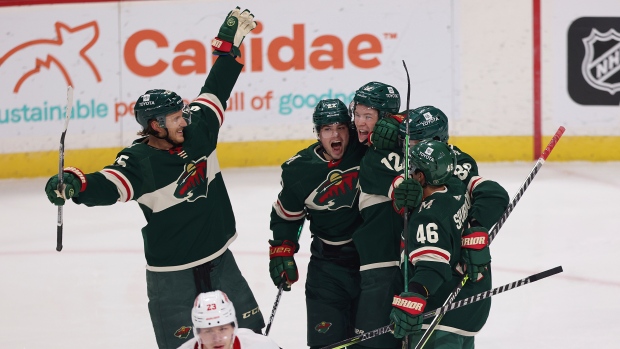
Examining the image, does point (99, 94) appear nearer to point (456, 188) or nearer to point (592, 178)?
point (592, 178)

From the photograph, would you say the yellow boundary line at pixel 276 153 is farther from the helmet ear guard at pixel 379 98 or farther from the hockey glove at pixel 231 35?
the helmet ear guard at pixel 379 98

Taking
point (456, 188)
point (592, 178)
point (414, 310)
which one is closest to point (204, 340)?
point (414, 310)

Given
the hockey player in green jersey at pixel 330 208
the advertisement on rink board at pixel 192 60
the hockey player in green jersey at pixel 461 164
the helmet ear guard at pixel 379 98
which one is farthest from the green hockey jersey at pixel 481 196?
the advertisement on rink board at pixel 192 60

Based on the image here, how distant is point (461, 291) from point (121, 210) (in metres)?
4.46

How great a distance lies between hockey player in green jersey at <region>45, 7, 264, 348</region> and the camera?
13.1 ft

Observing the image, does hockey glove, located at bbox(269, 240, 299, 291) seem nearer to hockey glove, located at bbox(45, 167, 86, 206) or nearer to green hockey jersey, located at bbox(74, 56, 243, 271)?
green hockey jersey, located at bbox(74, 56, 243, 271)

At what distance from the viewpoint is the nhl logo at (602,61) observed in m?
8.62

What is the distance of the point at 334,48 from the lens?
344 inches

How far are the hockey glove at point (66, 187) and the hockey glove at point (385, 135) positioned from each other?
1.02 meters

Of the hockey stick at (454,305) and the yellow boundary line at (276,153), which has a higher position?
the yellow boundary line at (276,153)

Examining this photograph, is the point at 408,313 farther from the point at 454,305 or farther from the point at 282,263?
the point at 282,263

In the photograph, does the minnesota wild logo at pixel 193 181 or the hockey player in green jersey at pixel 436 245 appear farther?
the minnesota wild logo at pixel 193 181

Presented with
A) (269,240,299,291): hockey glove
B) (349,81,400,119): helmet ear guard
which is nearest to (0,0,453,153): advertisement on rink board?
(269,240,299,291): hockey glove

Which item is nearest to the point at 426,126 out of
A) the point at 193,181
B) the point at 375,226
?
the point at 375,226
